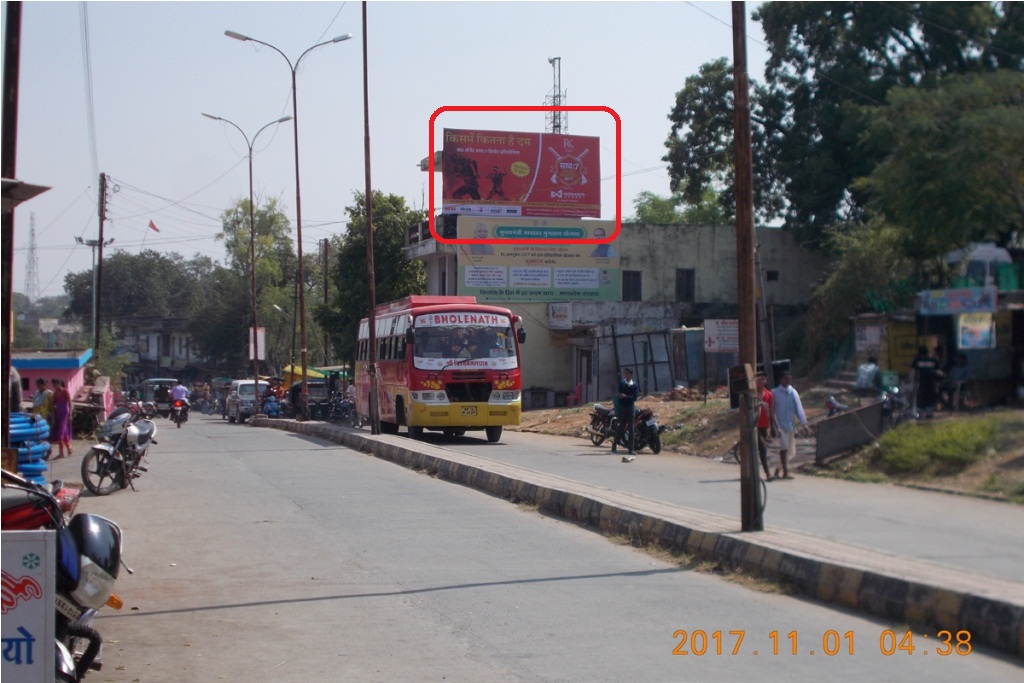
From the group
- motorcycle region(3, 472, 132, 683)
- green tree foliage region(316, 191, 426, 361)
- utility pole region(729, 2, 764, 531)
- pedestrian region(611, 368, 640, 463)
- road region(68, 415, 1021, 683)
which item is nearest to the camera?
motorcycle region(3, 472, 132, 683)

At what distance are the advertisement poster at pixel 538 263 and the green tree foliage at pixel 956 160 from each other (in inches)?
787

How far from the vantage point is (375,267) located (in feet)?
153

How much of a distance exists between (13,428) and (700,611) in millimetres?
9406

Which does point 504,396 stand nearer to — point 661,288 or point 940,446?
point 940,446

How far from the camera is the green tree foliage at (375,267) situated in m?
45.2

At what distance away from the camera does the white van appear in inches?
1863

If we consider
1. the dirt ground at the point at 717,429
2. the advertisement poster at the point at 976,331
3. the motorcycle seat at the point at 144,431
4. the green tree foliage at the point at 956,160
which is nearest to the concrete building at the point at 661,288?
the dirt ground at the point at 717,429

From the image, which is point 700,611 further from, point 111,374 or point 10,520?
point 111,374

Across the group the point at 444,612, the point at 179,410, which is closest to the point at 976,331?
the point at 444,612

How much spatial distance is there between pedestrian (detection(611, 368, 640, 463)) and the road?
8001 millimetres

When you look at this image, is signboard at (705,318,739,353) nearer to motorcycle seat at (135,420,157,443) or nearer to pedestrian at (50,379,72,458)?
motorcycle seat at (135,420,157,443)

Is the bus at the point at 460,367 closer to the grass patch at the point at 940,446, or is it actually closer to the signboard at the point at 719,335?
the signboard at the point at 719,335
